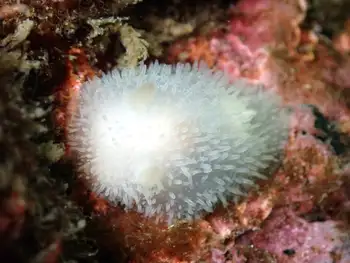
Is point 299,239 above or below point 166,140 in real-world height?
below

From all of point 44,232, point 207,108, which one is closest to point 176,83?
point 207,108

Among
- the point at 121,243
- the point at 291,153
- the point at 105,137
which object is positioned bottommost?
the point at 121,243

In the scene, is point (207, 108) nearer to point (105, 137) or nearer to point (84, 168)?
point (105, 137)

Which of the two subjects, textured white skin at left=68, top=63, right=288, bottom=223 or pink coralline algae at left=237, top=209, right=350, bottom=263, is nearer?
textured white skin at left=68, top=63, right=288, bottom=223

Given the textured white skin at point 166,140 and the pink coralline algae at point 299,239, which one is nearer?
the textured white skin at point 166,140

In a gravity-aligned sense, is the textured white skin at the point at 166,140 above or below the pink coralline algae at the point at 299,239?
above

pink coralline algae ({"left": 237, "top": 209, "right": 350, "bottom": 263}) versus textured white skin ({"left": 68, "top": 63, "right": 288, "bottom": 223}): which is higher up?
textured white skin ({"left": 68, "top": 63, "right": 288, "bottom": 223})

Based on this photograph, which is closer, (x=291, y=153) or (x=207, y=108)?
(x=207, y=108)

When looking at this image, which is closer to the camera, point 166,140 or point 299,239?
point 166,140
